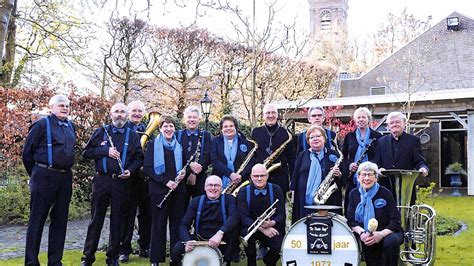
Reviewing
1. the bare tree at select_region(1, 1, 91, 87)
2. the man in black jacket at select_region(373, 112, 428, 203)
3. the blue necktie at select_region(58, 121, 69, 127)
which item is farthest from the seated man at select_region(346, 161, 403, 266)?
the bare tree at select_region(1, 1, 91, 87)

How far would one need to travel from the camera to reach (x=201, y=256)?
4.84 meters

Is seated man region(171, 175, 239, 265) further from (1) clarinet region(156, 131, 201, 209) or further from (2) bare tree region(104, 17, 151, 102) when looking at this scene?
(2) bare tree region(104, 17, 151, 102)

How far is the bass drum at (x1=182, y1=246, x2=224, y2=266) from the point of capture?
15.8 ft

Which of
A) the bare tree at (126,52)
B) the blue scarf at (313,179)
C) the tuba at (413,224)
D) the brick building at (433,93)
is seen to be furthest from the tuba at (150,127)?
the bare tree at (126,52)

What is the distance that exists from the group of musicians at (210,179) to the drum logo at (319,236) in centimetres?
40

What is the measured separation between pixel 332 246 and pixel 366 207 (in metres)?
0.59

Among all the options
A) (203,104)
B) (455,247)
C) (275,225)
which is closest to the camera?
(275,225)

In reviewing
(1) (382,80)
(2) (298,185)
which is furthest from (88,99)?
(1) (382,80)

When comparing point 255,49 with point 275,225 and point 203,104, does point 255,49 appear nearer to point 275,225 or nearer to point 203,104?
point 203,104

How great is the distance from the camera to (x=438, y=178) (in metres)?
18.3

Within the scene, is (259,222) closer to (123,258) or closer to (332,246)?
(332,246)

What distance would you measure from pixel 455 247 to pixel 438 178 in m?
11.5

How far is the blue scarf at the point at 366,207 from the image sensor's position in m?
5.02

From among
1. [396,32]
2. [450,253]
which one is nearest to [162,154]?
[450,253]
